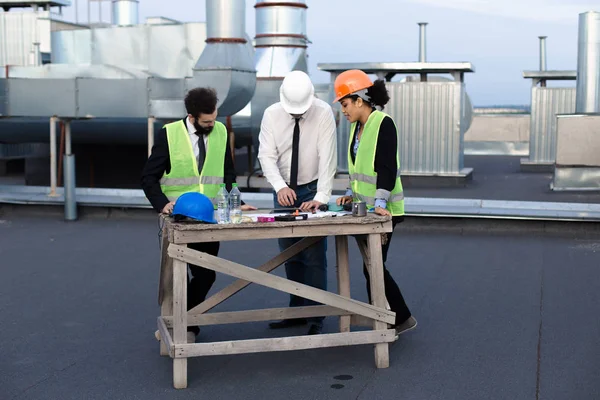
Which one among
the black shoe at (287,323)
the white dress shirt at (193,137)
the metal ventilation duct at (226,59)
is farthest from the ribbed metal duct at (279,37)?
the white dress shirt at (193,137)

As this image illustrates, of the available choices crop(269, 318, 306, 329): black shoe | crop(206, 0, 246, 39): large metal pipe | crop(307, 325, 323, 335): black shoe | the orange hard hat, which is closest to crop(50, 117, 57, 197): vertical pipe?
crop(206, 0, 246, 39): large metal pipe

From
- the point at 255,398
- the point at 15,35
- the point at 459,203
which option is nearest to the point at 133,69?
the point at 15,35

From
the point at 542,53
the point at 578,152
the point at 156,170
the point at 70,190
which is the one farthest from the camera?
the point at 542,53

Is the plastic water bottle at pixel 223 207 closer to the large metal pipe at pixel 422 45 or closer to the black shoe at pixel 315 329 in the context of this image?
the black shoe at pixel 315 329

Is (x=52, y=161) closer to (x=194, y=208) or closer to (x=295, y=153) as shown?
(x=295, y=153)

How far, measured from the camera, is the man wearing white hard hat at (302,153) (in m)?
6.55

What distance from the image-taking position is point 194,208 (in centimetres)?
560

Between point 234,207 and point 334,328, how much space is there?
1.48 m

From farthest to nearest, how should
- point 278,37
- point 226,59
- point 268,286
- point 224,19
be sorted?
point 278,37 < point 224,19 < point 226,59 < point 268,286

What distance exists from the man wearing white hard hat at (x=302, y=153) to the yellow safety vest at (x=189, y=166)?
1.27 ft

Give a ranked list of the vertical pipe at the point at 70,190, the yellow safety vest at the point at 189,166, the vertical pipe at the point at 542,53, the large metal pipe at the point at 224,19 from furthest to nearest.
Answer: the vertical pipe at the point at 542,53 → the large metal pipe at the point at 224,19 → the vertical pipe at the point at 70,190 → the yellow safety vest at the point at 189,166

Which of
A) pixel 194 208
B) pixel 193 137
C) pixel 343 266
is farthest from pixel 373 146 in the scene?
pixel 194 208

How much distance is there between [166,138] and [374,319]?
1.93m

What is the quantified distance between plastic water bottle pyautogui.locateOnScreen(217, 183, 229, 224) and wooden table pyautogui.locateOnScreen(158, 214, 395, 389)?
19 cm
